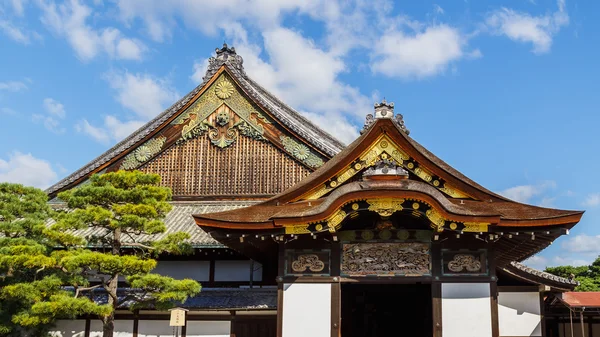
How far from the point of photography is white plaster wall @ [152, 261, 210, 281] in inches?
679

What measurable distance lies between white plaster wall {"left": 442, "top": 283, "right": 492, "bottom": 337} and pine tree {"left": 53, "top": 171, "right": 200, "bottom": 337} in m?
5.84

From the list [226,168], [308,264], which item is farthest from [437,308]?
[226,168]

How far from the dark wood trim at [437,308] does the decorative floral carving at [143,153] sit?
11.9 m

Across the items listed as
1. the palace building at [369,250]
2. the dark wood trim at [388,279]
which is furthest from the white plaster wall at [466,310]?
the dark wood trim at [388,279]

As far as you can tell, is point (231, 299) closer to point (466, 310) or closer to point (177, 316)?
point (177, 316)

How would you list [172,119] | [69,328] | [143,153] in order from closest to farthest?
[69,328] → [143,153] → [172,119]

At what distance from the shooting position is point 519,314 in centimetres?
1589

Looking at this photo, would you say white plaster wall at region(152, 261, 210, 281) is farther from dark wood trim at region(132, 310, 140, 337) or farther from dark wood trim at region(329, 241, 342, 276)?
dark wood trim at region(329, 241, 342, 276)

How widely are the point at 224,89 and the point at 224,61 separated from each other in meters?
1.19

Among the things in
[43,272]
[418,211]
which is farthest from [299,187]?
[43,272]

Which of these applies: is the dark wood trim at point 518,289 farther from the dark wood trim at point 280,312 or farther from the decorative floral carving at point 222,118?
the decorative floral carving at point 222,118

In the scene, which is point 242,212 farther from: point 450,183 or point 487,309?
point 487,309

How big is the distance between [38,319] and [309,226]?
7108 mm

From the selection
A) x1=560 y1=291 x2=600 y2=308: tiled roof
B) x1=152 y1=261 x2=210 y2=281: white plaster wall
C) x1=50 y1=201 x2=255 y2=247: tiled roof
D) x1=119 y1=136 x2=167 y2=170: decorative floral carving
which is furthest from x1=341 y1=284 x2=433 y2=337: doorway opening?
x1=119 y1=136 x2=167 y2=170: decorative floral carving
